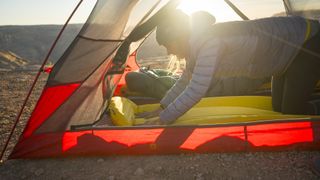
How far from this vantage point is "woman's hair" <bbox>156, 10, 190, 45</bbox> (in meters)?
2.95

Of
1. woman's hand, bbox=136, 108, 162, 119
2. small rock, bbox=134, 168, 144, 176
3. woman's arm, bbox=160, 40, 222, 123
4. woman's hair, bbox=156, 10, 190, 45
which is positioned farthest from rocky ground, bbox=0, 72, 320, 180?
woman's hair, bbox=156, 10, 190, 45

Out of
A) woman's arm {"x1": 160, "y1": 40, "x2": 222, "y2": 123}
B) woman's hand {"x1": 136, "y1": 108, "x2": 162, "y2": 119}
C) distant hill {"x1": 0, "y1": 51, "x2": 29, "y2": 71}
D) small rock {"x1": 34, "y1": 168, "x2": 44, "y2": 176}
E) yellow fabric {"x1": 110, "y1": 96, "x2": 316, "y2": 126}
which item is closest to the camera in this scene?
woman's arm {"x1": 160, "y1": 40, "x2": 222, "y2": 123}

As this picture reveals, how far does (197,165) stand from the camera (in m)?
2.91

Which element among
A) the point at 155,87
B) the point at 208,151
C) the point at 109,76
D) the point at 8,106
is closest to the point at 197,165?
the point at 208,151

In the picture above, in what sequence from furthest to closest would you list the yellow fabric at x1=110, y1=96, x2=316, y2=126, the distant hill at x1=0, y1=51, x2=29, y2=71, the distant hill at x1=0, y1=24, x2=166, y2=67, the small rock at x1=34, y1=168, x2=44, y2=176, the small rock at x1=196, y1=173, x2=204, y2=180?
the distant hill at x1=0, y1=24, x2=166, y2=67
the distant hill at x1=0, y1=51, x2=29, y2=71
the yellow fabric at x1=110, y1=96, x2=316, y2=126
the small rock at x1=34, y1=168, x2=44, y2=176
the small rock at x1=196, y1=173, x2=204, y2=180

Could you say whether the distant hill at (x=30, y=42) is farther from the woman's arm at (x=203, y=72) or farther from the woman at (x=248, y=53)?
the woman's arm at (x=203, y=72)

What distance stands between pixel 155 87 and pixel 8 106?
268cm

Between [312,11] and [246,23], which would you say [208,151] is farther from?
[312,11]

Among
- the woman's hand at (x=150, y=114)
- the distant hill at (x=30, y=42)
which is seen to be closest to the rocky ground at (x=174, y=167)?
the woman's hand at (x=150, y=114)

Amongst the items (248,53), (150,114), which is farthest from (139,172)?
(248,53)

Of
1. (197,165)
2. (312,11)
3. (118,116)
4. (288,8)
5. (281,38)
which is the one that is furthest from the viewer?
(288,8)

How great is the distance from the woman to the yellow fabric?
280 mm

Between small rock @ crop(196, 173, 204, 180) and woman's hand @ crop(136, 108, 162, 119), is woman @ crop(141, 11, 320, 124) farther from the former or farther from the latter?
small rock @ crop(196, 173, 204, 180)

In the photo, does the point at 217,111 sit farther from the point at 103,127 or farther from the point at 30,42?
the point at 30,42
